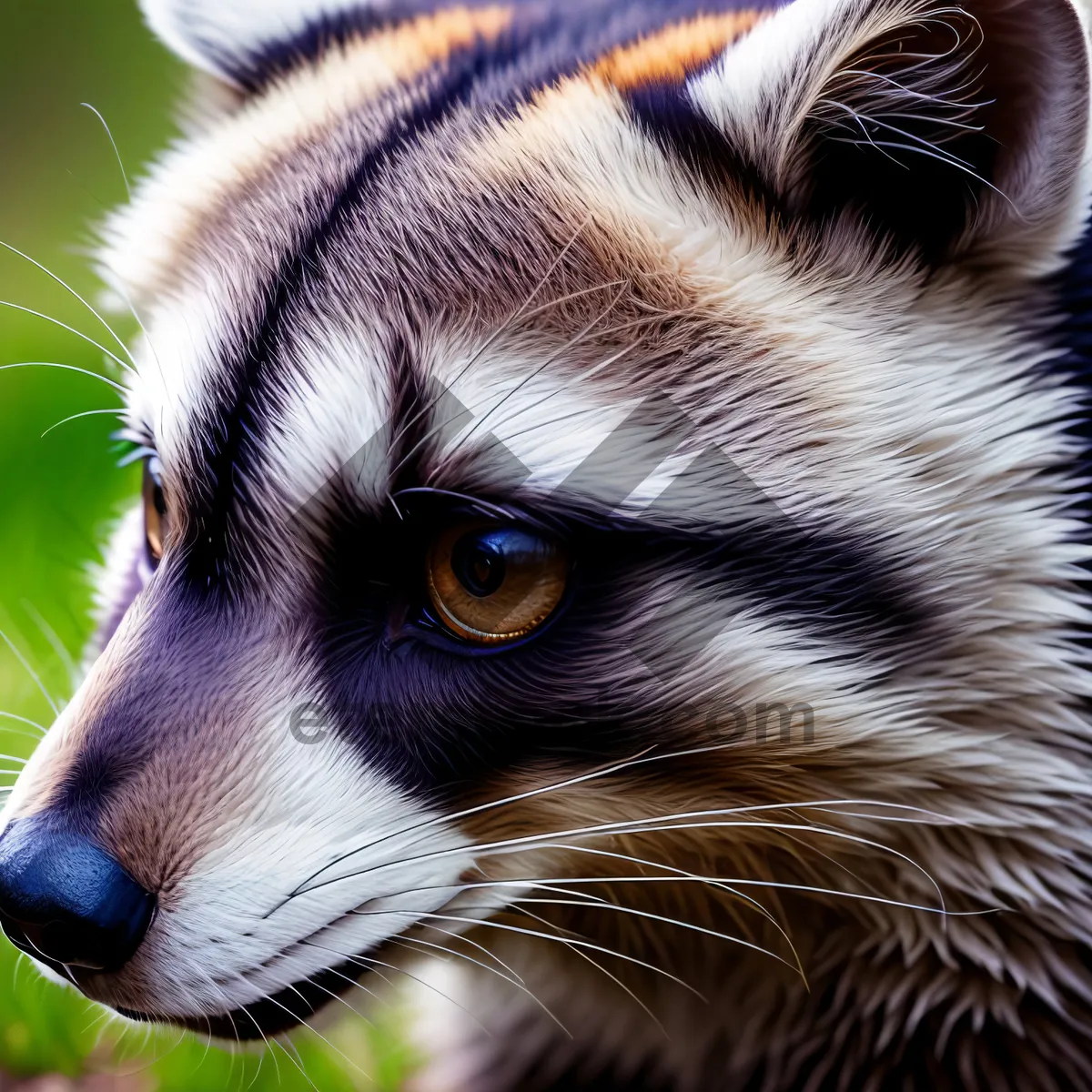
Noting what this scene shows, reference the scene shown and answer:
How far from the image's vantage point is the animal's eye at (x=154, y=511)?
200 cm

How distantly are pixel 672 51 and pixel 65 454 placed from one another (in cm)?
254

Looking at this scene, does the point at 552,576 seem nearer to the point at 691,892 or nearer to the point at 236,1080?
the point at 691,892

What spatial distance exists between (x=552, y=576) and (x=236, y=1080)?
1.37m

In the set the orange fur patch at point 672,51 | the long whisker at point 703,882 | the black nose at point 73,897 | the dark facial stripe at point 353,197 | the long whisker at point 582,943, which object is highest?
the orange fur patch at point 672,51

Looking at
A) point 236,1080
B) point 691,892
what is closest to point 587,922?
point 691,892

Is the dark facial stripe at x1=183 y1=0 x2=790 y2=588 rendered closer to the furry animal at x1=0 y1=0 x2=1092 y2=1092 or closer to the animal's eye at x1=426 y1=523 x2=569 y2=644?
the furry animal at x1=0 y1=0 x2=1092 y2=1092

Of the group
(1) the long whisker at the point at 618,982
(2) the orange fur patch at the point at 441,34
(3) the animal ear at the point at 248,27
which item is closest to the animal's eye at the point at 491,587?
(1) the long whisker at the point at 618,982

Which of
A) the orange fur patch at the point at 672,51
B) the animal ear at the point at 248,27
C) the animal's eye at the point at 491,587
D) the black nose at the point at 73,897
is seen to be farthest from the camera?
the animal ear at the point at 248,27

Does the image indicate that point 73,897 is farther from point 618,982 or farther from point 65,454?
point 65,454

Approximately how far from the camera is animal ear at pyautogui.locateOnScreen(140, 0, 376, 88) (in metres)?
2.27

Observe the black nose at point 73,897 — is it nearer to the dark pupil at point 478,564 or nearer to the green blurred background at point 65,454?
the green blurred background at point 65,454

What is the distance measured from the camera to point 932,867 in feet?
5.65

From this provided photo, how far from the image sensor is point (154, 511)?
81.8 inches

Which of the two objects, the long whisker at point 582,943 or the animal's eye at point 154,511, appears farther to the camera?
the animal's eye at point 154,511
